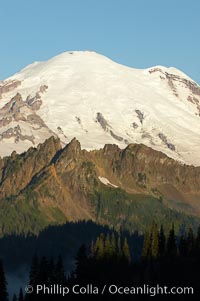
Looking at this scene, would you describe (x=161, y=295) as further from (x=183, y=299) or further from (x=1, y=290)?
(x=1, y=290)

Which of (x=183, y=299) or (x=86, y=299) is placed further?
(x=86, y=299)

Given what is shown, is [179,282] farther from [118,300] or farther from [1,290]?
[1,290]

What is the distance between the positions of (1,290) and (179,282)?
30.7m

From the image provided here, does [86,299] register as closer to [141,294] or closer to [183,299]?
[141,294]

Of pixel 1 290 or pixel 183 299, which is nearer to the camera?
pixel 183 299

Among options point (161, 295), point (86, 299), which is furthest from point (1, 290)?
point (161, 295)

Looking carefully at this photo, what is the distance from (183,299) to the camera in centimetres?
18350

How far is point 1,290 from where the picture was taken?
656 ft

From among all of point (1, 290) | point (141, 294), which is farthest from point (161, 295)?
point (1, 290)

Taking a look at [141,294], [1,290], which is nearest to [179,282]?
[141,294]

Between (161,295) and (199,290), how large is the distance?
21.3ft

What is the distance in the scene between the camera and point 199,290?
622 feet

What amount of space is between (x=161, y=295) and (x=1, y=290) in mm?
28365

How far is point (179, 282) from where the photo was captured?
655 feet
